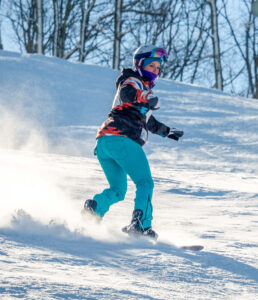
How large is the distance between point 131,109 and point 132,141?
0.22 metres

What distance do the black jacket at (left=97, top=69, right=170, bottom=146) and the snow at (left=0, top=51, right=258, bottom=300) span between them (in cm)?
68

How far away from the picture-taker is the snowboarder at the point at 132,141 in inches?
135

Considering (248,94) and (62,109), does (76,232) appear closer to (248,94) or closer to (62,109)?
(62,109)

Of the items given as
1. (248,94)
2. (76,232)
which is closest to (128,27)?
(248,94)

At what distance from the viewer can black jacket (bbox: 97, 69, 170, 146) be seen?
3426 mm

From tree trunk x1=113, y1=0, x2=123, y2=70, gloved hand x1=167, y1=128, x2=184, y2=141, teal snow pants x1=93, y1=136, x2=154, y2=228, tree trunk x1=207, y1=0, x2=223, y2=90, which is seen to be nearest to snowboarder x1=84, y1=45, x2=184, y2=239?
teal snow pants x1=93, y1=136, x2=154, y2=228

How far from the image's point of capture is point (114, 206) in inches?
189

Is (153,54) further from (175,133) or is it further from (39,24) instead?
(39,24)

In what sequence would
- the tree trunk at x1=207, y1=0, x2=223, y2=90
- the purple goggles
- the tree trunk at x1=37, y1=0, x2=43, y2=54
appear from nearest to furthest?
the purple goggles, the tree trunk at x1=207, y1=0, x2=223, y2=90, the tree trunk at x1=37, y1=0, x2=43, y2=54

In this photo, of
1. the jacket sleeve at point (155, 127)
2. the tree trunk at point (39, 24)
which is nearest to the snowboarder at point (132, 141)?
the jacket sleeve at point (155, 127)

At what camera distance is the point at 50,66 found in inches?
518

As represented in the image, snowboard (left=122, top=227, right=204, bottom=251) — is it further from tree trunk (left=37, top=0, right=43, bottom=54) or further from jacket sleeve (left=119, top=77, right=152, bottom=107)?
tree trunk (left=37, top=0, right=43, bottom=54)

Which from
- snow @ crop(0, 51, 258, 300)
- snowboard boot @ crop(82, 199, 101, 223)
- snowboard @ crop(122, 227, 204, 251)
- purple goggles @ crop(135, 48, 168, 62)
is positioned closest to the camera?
snow @ crop(0, 51, 258, 300)

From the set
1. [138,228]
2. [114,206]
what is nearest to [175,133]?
[138,228]
